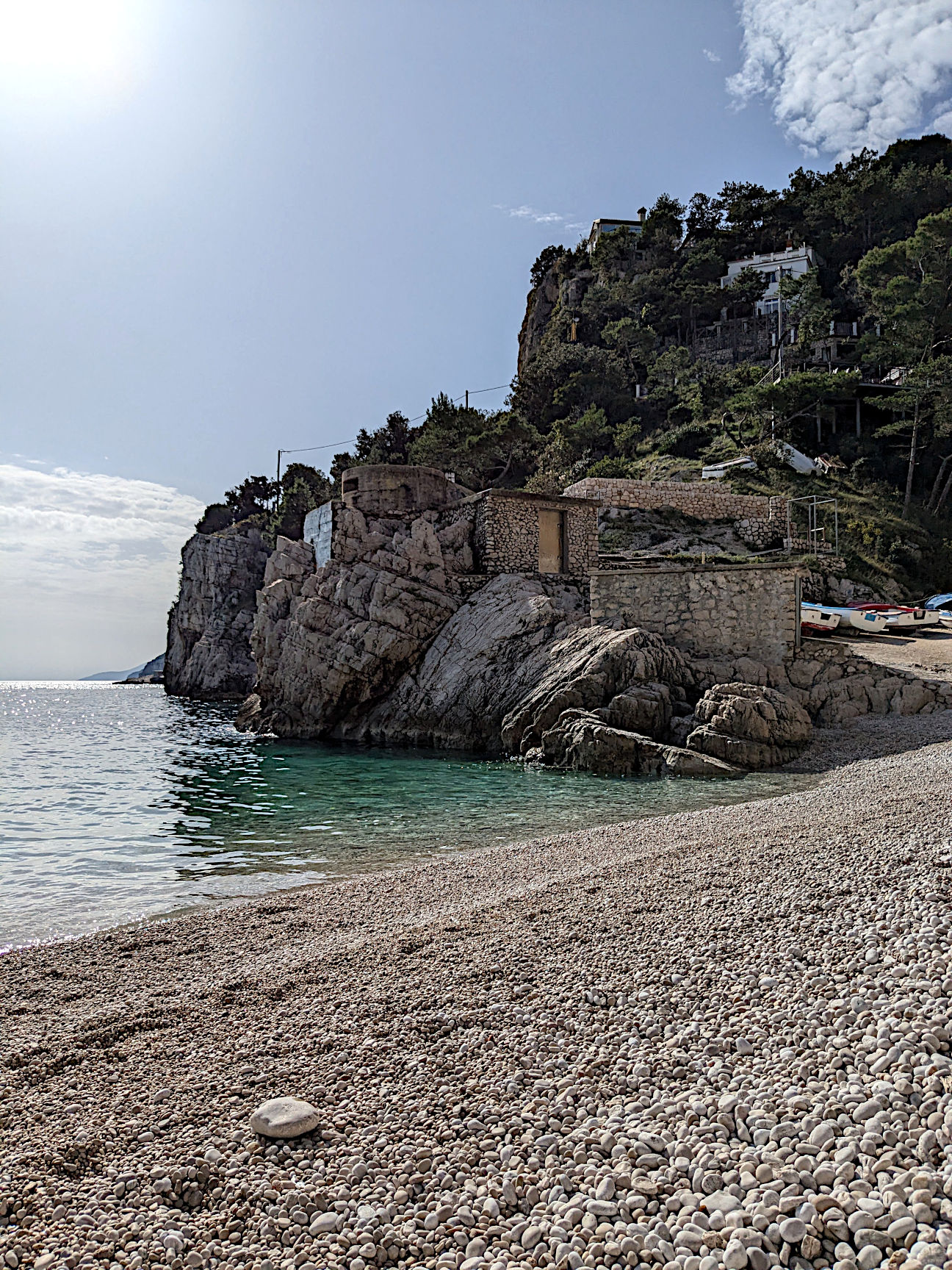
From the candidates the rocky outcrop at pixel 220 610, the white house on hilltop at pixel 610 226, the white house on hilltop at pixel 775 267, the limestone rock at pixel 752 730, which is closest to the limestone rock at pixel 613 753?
the limestone rock at pixel 752 730

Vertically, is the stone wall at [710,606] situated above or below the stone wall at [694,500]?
below

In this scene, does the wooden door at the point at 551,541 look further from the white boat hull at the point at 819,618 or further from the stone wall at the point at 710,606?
the white boat hull at the point at 819,618

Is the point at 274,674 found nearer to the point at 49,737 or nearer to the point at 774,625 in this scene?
the point at 49,737

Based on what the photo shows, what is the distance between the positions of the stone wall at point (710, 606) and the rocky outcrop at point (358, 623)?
8.19m

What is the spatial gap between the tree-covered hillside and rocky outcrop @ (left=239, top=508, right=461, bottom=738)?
1862 cm

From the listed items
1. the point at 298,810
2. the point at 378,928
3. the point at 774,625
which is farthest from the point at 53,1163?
the point at 774,625

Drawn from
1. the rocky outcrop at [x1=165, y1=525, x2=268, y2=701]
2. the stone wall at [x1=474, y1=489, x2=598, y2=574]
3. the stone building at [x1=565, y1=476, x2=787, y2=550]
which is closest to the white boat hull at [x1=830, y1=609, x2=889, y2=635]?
the stone wall at [x1=474, y1=489, x2=598, y2=574]

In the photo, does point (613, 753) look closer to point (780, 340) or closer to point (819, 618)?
point (819, 618)

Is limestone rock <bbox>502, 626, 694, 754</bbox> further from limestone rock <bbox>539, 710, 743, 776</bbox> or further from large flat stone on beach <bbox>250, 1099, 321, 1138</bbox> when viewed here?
large flat stone on beach <bbox>250, 1099, 321, 1138</bbox>

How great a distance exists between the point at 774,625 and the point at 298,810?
14049mm

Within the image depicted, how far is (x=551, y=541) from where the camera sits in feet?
103

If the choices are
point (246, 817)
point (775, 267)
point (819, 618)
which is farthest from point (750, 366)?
point (246, 817)

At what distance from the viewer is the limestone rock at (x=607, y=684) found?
19.1 m

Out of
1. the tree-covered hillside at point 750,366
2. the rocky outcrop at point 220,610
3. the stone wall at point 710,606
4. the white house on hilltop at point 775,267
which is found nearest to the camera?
the stone wall at point 710,606
